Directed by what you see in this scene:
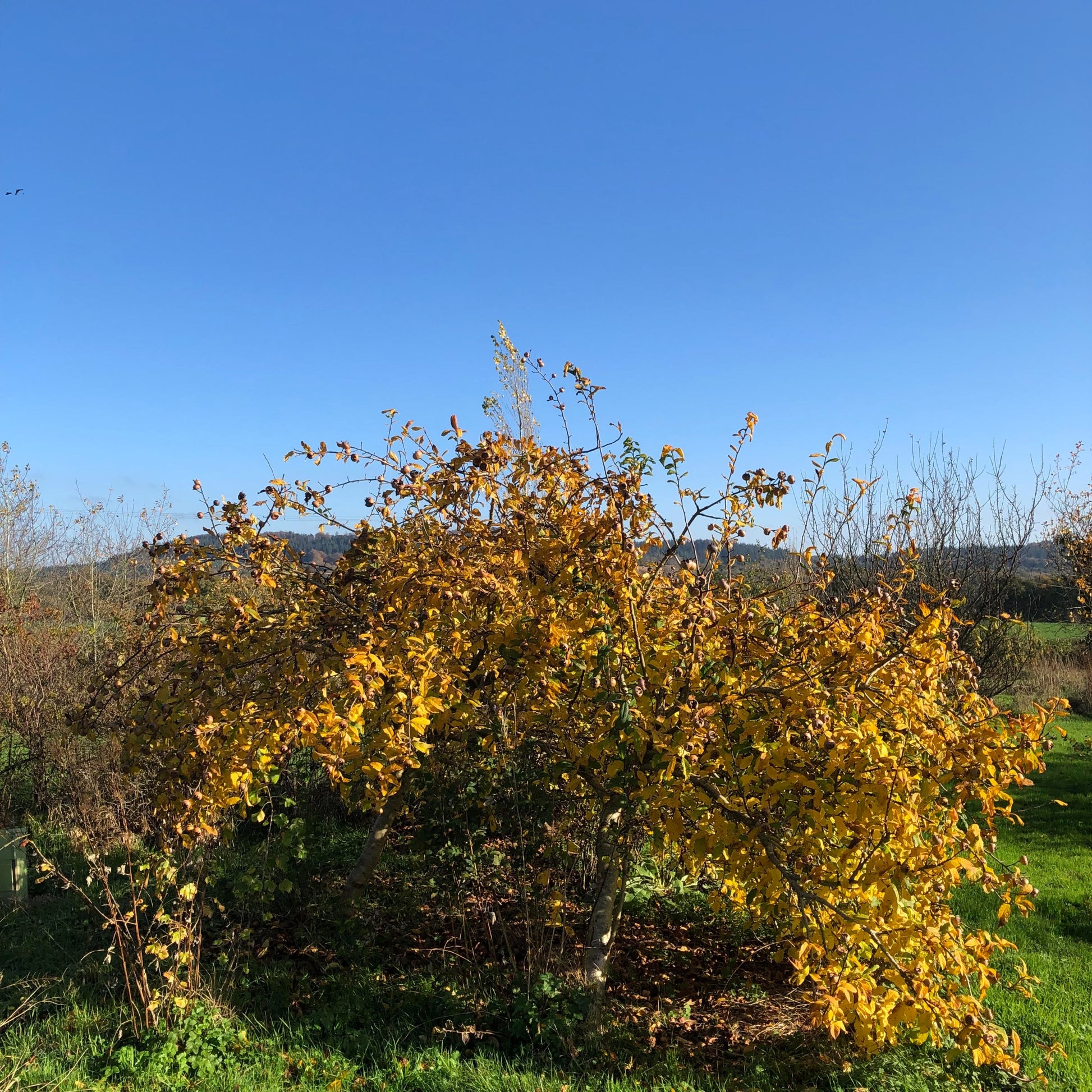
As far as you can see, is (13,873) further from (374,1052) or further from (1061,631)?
(1061,631)

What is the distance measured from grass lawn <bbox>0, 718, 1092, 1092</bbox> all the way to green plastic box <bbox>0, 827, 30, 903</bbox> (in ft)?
3.61

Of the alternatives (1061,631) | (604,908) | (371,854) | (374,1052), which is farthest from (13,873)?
(1061,631)

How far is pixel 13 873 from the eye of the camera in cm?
507

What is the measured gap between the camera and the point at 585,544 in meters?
2.87

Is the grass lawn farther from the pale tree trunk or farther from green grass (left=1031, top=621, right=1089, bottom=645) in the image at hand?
green grass (left=1031, top=621, right=1089, bottom=645)

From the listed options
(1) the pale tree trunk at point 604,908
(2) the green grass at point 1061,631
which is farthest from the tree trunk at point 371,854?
(2) the green grass at point 1061,631

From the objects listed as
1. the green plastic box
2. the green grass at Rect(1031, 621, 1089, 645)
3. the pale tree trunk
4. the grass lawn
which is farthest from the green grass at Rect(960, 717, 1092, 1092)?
the green grass at Rect(1031, 621, 1089, 645)

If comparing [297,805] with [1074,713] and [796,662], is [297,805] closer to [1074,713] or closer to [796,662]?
[796,662]

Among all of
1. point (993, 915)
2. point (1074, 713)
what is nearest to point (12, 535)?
point (993, 915)

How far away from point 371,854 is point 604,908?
1.53 metres

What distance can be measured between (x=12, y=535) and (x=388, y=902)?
33.3ft

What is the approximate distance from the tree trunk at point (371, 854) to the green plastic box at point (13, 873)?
2.52 metres

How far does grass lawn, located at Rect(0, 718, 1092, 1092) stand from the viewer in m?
2.92

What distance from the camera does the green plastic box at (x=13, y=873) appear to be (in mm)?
5039
